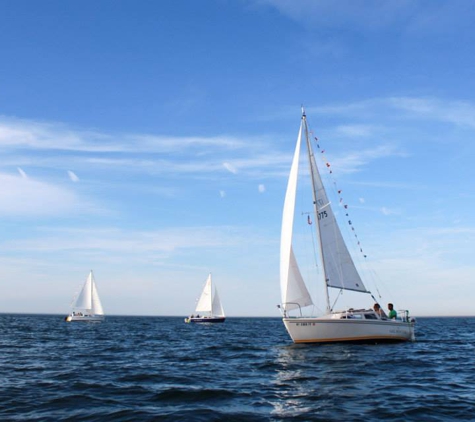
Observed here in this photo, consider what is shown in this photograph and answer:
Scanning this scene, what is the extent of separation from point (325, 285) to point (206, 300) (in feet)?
223

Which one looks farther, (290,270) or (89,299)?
(89,299)

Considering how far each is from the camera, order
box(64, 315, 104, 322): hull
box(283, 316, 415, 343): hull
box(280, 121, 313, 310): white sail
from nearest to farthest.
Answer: box(283, 316, 415, 343): hull → box(280, 121, 313, 310): white sail → box(64, 315, 104, 322): hull

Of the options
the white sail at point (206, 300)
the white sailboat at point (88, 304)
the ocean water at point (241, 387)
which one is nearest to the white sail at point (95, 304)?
the white sailboat at point (88, 304)

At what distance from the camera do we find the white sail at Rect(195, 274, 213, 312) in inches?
3824

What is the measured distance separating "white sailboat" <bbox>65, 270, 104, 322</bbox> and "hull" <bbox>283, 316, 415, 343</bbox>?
78.4 metres

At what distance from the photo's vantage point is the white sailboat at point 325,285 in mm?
29797

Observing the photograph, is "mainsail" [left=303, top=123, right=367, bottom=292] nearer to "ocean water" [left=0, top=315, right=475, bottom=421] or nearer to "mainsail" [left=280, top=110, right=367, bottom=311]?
"mainsail" [left=280, top=110, right=367, bottom=311]

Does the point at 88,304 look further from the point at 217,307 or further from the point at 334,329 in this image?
the point at 334,329

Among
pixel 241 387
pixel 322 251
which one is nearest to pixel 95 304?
pixel 322 251

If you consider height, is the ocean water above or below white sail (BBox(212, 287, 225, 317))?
below

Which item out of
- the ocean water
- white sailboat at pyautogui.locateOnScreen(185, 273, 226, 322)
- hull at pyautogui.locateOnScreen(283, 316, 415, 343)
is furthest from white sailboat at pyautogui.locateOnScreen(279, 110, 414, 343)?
white sailboat at pyautogui.locateOnScreen(185, 273, 226, 322)

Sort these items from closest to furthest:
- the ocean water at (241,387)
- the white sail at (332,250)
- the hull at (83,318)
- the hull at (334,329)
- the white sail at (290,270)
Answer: the ocean water at (241,387), the hull at (334,329), the white sail at (290,270), the white sail at (332,250), the hull at (83,318)

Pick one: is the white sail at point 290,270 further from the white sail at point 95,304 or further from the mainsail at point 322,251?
the white sail at point 95,304

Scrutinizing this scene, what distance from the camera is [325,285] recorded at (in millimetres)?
32094
